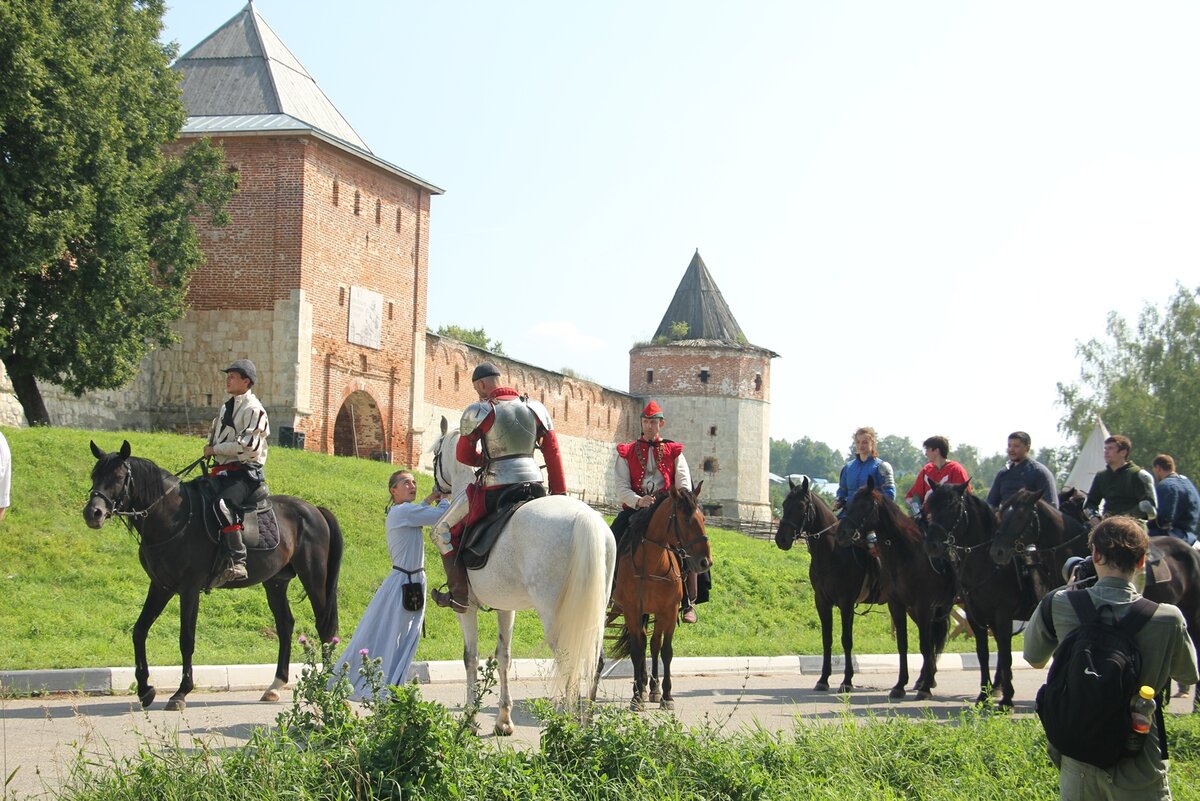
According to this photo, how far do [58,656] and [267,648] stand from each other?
2778mm

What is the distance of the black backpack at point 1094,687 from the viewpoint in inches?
191

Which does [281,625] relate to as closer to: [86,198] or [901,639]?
[901,639]

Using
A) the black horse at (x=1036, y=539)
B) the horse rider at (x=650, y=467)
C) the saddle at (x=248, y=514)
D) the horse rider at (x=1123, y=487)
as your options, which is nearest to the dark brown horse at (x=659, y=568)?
the horse rider at (x=650, y=467)

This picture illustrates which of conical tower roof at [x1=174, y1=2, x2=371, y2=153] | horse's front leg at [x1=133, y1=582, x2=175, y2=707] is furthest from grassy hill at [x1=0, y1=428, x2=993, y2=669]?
conical tower roof at [x1=174, y1=2, x2=371, y2=153]

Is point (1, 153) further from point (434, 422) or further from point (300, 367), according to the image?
point (434, 422)

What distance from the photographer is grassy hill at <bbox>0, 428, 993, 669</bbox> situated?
44.7 feet

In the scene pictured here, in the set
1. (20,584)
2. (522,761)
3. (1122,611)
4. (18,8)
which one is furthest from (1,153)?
(1122,611)

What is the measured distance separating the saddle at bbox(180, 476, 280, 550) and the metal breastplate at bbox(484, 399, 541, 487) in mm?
2414

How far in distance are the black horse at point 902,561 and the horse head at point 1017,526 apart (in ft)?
3.86

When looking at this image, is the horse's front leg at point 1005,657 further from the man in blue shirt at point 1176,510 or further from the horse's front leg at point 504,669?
the horse's front leg at point 504,669

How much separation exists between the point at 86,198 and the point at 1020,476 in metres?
19.5

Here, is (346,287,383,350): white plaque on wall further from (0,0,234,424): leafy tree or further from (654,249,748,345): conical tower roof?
(654,249,748,345): conical tower roof

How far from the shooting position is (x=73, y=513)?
18.0 metres

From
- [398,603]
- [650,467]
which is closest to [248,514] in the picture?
[398,603]
